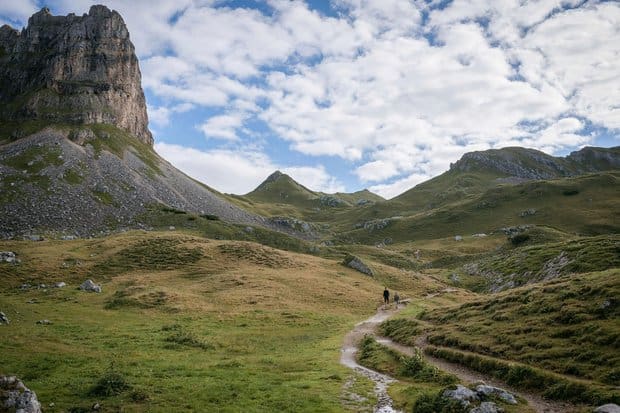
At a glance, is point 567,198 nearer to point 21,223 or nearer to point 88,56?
point 21,223

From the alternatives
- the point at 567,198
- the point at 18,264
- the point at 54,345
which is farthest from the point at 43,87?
the point at 567,198

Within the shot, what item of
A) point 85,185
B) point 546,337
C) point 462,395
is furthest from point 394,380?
point 85,185

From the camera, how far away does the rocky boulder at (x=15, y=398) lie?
15.8 meters

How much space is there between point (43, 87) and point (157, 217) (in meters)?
106

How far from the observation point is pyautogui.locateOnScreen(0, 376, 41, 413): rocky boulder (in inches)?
621

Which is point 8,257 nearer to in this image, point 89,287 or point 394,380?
point 89,287

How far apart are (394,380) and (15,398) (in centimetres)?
2188

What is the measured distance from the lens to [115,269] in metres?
76.2

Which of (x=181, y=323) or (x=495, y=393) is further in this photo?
(x=181, y=323)

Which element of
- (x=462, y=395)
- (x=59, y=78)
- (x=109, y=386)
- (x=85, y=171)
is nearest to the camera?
(x=462, y=395)

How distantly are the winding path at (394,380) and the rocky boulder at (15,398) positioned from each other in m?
16.2

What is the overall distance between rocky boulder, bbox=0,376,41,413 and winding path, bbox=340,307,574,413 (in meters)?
16.2

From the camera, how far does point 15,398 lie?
53.0ft

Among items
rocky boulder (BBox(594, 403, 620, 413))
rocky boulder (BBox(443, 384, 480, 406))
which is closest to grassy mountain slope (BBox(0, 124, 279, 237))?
rocky boulder (BBox(443, 384, 480, 406))
